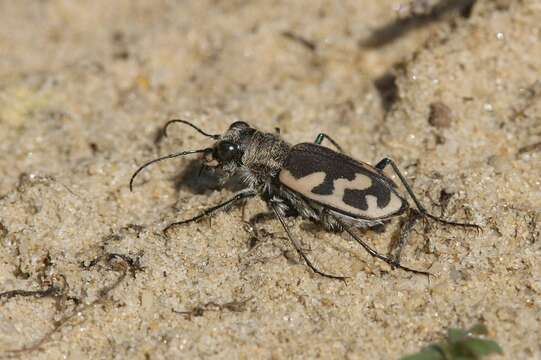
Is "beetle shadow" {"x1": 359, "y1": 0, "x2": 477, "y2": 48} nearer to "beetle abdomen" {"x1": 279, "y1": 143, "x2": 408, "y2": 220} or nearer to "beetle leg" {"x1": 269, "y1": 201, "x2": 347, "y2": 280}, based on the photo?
"beetle abdomen" {"x1": 279, "y1": 143, "x2": 408, "y2": 220}

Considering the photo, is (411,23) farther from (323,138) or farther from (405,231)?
(405,231)

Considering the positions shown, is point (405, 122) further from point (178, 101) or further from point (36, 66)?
point (36, 66)

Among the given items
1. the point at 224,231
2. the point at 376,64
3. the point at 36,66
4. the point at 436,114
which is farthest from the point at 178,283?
the point at 36,66

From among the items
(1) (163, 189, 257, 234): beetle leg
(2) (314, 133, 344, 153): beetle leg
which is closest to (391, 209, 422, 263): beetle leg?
(2) (314, 133, 344, 153): beetle leg

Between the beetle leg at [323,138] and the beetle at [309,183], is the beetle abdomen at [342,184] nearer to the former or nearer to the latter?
the beetle at [309,183]

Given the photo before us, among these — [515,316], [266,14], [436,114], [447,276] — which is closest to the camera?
[515,316]

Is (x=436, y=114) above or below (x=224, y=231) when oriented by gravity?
above
